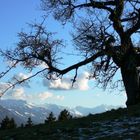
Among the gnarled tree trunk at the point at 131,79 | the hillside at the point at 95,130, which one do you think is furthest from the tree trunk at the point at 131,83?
the hillside at the point at 95,130

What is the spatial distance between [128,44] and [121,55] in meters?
0.96

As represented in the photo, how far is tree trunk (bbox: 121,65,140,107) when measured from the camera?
108 ft

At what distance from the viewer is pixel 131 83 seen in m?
33.2

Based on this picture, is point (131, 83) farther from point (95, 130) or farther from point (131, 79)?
point (95, 130)

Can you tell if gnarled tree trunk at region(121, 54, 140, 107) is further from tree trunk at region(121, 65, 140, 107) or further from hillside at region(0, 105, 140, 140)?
hillside at region(0, 105, 140, 140)

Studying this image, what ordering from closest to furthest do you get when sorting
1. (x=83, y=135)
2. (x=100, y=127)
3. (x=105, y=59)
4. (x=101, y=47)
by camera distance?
(x=83, y=135)
(x=100, y=127)
(x=101, y=47)
(x=105, y=59)

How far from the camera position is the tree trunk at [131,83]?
33.0 meters

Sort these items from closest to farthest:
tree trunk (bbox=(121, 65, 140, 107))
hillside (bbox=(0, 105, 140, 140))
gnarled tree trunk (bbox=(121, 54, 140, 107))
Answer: hillside (bbox=(0, 105, 140, 140)), gnarled tree trunk (bbox=(121, 54, 140, 107)), tree trunk (bbox=(121, 65, 140, 107))

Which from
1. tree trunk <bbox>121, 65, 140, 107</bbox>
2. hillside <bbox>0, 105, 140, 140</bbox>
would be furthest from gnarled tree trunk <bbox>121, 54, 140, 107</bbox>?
hillside <bbox>0, 105, 140, 140</bbox>

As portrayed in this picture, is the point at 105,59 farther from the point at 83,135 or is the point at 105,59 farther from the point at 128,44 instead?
the point at 83,135

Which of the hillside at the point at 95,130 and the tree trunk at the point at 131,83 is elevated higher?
the tree trunk at the point at 131,83

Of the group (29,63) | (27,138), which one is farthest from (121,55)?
(27,138)

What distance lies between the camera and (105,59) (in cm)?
3362

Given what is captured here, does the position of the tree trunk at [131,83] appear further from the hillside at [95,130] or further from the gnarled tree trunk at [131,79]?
the hillside at [95,130]
